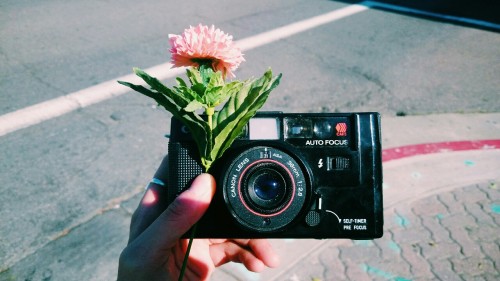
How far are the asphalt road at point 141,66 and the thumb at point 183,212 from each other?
186cm

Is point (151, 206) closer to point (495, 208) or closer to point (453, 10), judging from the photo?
point (495, 208)

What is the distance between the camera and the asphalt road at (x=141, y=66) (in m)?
3.49

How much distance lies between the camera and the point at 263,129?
1.74 meters

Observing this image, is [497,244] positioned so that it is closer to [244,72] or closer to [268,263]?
[268,263]

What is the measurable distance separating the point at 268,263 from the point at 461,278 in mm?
1540

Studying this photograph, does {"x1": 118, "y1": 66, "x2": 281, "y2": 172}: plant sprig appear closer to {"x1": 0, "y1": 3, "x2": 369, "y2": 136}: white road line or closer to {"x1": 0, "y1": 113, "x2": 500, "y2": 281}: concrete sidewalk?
{"x1": 0, "y1": 113, "x2": 500, "y2": 281}: concrete sidewalk

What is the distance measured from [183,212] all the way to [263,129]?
0.48 metres

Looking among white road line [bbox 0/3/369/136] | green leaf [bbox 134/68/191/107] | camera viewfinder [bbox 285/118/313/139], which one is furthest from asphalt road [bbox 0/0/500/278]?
green leaf [bbox 134/68/191/107]

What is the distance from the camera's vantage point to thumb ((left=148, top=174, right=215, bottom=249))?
1510 millimetres

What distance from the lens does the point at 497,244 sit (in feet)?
9.95

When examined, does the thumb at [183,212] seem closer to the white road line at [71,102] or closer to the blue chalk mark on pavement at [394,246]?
the blue chalk mark on pavement at [394,246]

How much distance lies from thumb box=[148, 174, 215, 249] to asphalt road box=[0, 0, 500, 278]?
6.12 feet

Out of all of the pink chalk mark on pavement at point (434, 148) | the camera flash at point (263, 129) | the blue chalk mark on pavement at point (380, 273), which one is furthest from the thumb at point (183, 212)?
the pink chalk mark on pavement at point (434, 148)

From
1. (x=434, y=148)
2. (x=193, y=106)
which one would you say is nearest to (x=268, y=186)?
(x=193, y=106)
